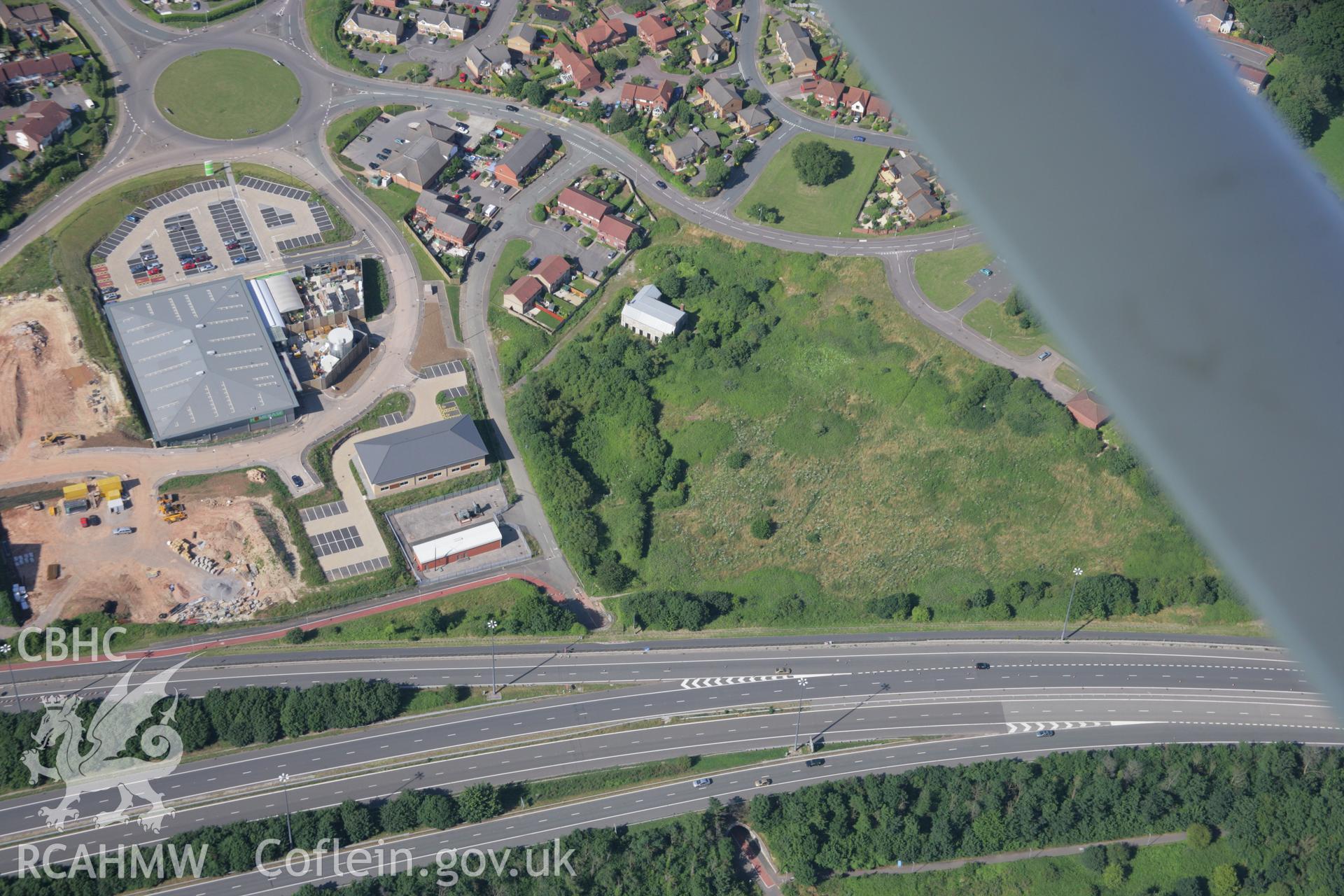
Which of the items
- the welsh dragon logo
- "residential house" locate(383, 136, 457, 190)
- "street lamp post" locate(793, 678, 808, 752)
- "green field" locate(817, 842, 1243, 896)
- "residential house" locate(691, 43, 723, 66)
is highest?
"residential house" locate(691, 43, 723, 66)

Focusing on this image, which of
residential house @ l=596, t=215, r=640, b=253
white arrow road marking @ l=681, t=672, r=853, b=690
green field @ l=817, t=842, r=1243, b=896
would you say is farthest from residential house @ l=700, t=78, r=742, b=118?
green field @ l=817, t=842, r=1243, b=896

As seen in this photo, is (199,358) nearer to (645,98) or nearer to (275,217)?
(275,217)

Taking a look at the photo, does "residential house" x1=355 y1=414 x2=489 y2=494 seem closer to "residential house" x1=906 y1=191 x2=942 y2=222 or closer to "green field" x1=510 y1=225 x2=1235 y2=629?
"green field" x1=510 y1=225 x2=1235 y2=629

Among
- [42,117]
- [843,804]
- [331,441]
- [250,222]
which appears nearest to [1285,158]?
[843,804]

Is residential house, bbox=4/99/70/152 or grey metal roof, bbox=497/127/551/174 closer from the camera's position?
residential house, bbox=4/99/70/152

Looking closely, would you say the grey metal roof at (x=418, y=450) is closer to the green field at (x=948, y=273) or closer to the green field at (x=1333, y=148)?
the green field at (x=948, y=273)

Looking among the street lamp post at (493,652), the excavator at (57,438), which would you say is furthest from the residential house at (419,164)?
the street lamp post at (493,652)

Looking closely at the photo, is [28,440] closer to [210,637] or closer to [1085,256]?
[210,637]
